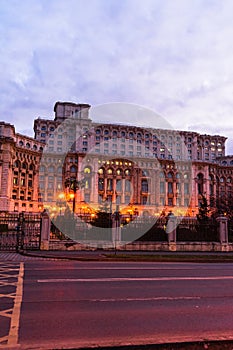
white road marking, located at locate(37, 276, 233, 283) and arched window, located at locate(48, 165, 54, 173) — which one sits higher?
arched window, located at locate(48, 165, 54, 173)

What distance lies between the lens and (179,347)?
505 cm

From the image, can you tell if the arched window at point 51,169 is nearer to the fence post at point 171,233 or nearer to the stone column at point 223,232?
the fence post at point 171,233

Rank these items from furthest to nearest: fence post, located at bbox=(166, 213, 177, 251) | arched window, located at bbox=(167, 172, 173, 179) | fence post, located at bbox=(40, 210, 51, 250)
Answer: arched window, located at bbox=(167, 172, 173, 179), fence post, located at bbox=(166, 213, 177, 251), fence post, located at bbox=(40, 210, 51, 250)

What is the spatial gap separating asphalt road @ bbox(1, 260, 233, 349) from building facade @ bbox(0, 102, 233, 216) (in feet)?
320

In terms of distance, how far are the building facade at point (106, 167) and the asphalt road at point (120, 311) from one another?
97.5m

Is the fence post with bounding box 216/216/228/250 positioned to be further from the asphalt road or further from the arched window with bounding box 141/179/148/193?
the arched window with bounding box 141/179/148/193

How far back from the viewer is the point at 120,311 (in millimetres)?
7160

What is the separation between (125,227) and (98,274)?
48.8 ft

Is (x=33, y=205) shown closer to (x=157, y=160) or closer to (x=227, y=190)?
(x=157, y=160)

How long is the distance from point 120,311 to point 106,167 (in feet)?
374

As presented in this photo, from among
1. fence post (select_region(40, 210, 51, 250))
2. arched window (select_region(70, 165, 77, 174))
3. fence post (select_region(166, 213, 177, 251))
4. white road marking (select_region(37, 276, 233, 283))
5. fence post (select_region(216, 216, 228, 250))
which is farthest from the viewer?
arched window (select_region(70, 165, 77, 174))

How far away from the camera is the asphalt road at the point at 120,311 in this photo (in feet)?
18.2

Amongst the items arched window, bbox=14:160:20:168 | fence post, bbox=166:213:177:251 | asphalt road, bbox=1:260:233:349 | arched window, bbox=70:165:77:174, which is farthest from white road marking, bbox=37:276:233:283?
arched window, bbox=70:165:77:174

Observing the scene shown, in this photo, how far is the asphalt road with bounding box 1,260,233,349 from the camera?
556 cm
